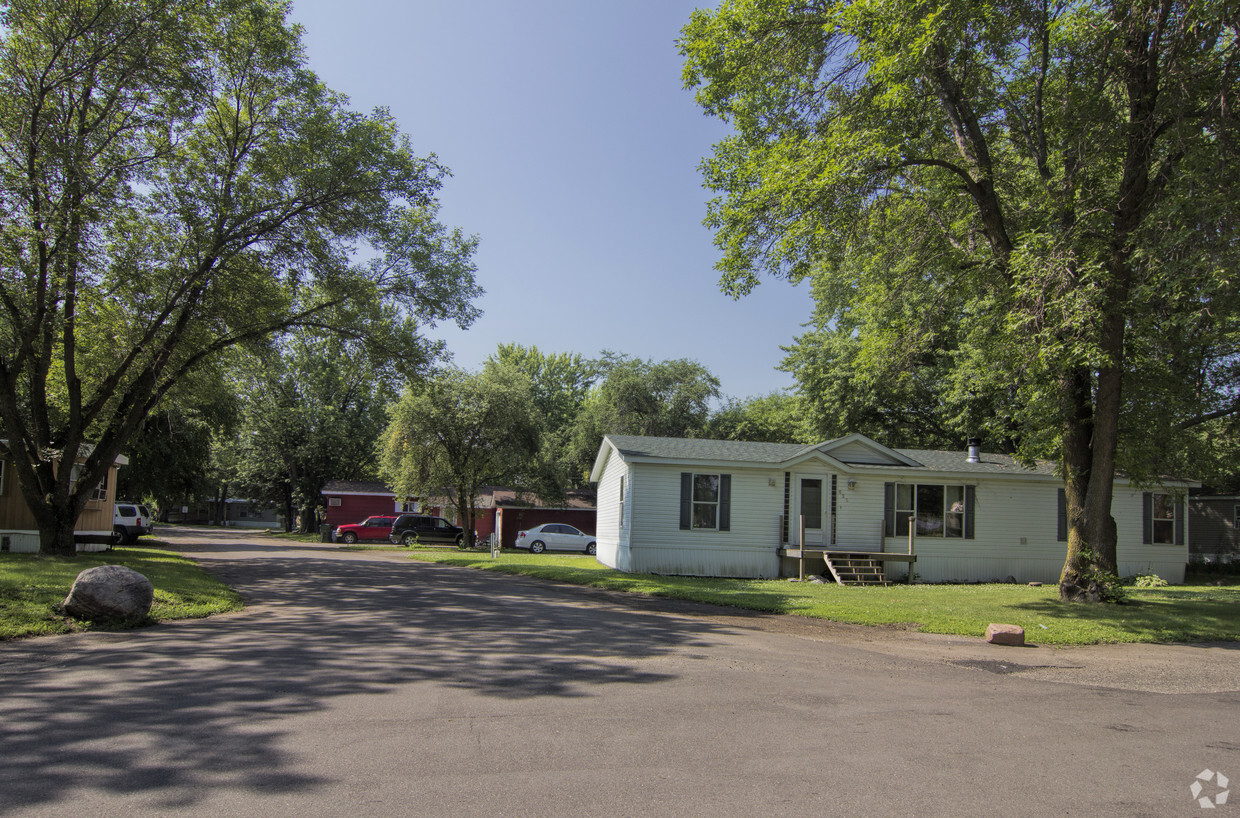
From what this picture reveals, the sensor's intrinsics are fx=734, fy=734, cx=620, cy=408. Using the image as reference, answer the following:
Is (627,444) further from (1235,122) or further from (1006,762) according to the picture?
(1006,762)

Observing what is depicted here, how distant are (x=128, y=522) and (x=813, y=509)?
25.7 meters

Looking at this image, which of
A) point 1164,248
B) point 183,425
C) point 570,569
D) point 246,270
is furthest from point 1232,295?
point 183,425

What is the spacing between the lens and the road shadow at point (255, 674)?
14.4ft

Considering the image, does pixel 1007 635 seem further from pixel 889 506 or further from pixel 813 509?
pixel 889 506

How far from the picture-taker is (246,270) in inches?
695

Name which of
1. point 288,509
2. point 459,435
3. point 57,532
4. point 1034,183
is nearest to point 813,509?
point 1034,183

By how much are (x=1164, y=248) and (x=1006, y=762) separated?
384 inches

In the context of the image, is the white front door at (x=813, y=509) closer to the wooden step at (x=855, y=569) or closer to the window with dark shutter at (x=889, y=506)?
the wooden step at (x=855, y=569)

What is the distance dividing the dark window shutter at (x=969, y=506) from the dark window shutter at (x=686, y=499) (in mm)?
8323

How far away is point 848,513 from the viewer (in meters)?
21.0

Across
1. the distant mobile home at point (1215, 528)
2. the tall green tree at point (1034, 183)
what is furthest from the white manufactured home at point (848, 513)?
the distant mobile home at point (1215, 528)

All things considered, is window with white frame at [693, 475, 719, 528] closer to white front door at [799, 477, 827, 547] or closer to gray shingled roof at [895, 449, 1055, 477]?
white front door at [799, 477, 827, 547]

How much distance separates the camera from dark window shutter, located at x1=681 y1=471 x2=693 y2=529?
20.6 m

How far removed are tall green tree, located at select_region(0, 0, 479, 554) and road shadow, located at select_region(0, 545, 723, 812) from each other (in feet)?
25.6
